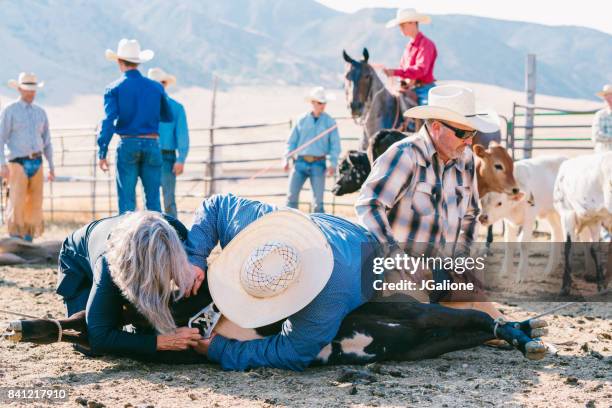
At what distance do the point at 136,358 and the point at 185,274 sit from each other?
2.34 ft

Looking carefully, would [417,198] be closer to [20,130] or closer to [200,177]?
[20,130]

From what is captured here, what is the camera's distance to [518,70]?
574ft

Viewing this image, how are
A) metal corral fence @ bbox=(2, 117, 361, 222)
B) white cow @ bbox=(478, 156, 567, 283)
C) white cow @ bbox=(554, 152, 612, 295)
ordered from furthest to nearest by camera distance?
1. metal corral fence @ bbox=(2, 117, 361, 222)
2. white cow @ bbox=(478, 156, 567, 283)
3. white cow @ bbox=(554, 152, 612, 295)

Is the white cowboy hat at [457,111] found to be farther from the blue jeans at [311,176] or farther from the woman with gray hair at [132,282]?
the blue jeans at [311,176]

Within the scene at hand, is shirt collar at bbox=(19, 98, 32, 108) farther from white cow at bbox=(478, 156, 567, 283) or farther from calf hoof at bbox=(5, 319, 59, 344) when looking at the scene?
calf hoof at bbox=(5, 319, 59, 344)

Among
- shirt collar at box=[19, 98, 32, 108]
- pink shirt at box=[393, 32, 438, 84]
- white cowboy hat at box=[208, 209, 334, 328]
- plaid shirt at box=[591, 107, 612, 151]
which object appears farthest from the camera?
shirt collar at box=[19, 98, 32, 108]

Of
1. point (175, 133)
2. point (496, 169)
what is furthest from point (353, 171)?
point (175, 133)

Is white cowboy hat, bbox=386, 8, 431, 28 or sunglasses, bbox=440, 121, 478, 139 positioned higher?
white cowboy hat, bbox=386, 8, 431, 28

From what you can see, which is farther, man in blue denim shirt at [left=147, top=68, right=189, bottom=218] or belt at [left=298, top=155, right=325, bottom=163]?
belt at [left=298, top=155, right=325, bottom=163]

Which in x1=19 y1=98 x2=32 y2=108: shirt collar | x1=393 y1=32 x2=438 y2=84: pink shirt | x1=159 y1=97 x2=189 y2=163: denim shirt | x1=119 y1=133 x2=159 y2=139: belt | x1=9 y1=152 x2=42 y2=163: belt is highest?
x1=393 y1=32 x2=438 y2=84: pink shirt

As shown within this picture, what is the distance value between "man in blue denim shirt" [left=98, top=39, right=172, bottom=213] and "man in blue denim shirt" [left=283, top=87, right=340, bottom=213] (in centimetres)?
292

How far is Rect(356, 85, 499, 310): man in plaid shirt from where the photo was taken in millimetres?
4684

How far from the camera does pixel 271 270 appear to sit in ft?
14.1

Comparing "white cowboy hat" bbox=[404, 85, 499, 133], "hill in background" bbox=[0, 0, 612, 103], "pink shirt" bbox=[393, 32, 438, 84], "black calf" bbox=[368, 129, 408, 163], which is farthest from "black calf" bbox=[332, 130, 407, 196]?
"hill in background" bbox=[0, 0, 612, 103]
